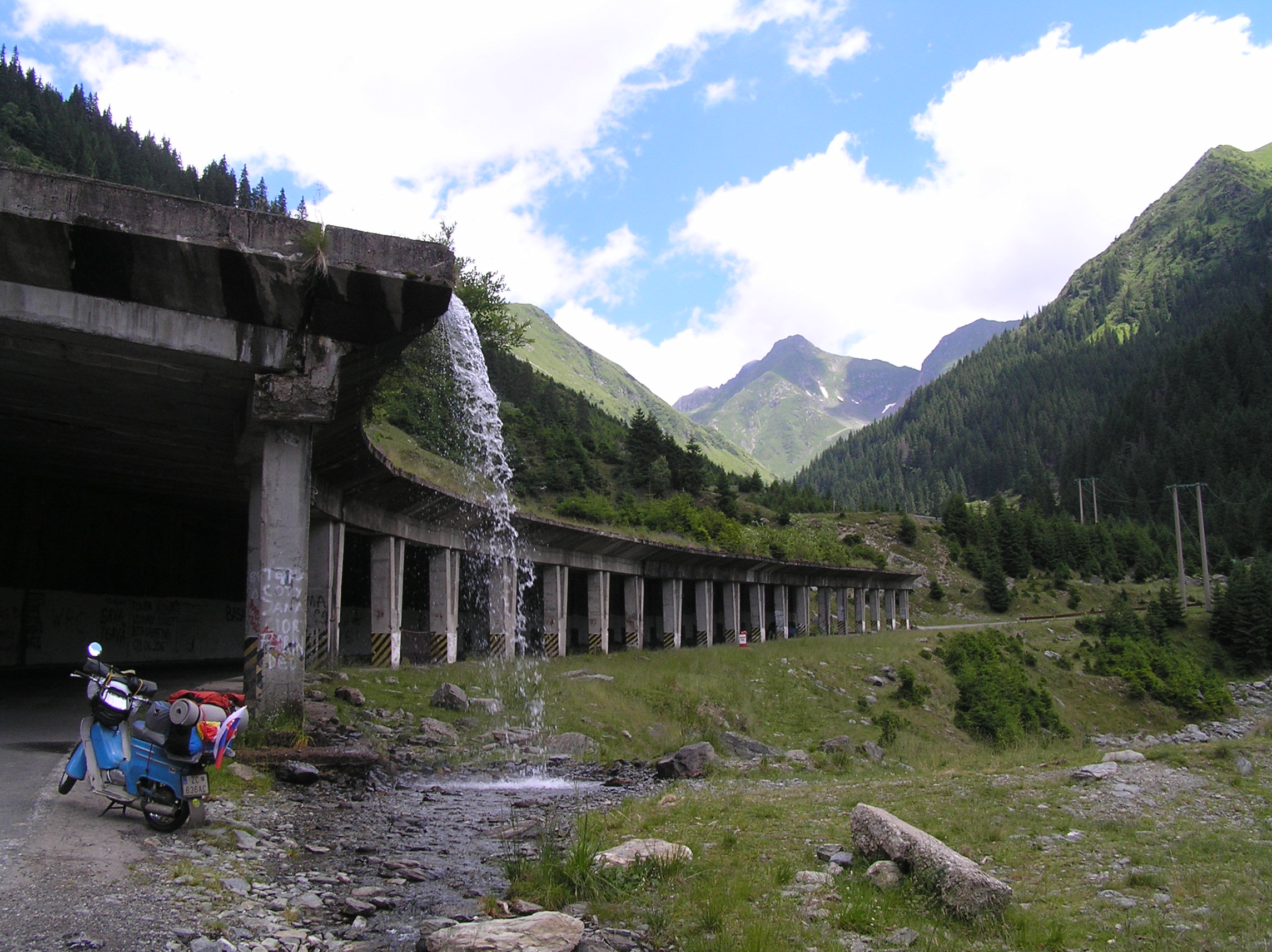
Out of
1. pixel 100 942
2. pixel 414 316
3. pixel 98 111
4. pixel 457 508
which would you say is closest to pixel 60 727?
pixel 414 316

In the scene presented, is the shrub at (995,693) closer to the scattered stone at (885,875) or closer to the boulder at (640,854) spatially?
the scattered stone at (885,875)

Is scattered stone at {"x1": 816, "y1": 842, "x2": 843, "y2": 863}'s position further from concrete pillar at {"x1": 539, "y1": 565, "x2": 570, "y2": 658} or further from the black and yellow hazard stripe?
concrete pillar at {"x1": 539, "y1": 565, "x2": 570, "y2": 658}

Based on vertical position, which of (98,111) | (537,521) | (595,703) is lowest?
(595,703)

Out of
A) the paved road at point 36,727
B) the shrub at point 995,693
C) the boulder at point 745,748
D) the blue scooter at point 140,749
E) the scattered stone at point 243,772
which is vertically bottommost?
the shrub at point 995,693

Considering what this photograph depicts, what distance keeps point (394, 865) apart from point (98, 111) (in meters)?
156

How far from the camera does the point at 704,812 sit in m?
10.6

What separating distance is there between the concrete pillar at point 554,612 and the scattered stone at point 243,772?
23264 mm

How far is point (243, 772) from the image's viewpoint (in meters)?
10.7

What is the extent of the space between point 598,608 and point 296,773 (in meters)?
27.0

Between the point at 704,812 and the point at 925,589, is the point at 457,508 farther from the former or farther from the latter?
the point at 925,589

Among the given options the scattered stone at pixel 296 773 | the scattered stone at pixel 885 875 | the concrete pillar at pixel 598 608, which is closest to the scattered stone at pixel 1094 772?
the scattered stone at pixel 885 875

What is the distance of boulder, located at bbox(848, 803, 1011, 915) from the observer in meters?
6.29

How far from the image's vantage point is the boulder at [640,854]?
24.2 feet

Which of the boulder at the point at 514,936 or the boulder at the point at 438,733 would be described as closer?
the boulder at the point at 514,936
